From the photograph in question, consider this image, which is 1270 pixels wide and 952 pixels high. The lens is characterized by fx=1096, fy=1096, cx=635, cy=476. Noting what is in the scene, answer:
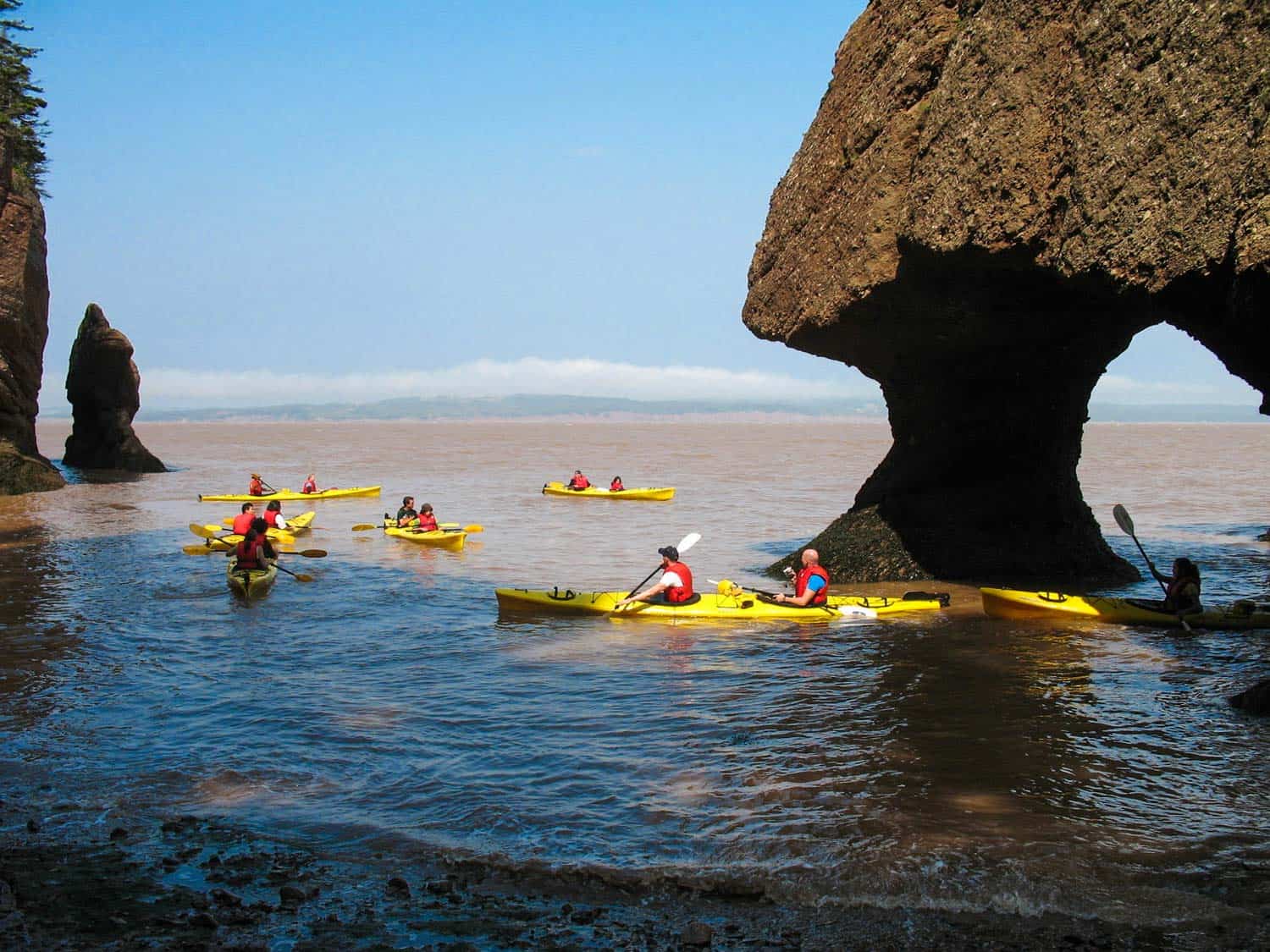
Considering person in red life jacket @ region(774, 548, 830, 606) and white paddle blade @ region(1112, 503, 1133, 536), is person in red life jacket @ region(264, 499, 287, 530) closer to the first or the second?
person in red life jacket @ region(774, 548, 830, 606)

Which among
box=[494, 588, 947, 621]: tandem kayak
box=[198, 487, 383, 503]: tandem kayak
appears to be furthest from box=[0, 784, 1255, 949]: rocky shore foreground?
box=[198, 487, 383, 503]: tandem kayak

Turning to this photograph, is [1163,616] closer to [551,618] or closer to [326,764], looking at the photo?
[551,618]

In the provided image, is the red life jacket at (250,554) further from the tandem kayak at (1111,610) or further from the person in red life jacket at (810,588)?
the tandem kayak at (1111,610)

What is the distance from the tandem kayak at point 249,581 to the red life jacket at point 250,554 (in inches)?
6.0

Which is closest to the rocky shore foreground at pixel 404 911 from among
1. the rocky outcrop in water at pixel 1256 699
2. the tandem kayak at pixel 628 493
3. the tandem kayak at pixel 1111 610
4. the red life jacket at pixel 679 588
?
the rocky outcrop in water at pixel 1256 699

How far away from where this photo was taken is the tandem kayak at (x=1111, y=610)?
1442 cm

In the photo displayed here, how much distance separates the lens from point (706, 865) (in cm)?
689

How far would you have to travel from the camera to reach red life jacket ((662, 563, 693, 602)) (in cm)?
1577

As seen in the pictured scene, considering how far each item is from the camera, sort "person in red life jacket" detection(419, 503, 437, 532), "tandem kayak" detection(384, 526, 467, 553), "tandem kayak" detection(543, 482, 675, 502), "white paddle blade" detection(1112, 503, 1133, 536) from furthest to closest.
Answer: "tandem kayak" detection(543, 482, 675, 502), "person in red life jacket" detection(419, 503, 437, 532), "tandem kayak" detection(384, 526, 467, 553), "white paddle blade" detection(1112, 503, 1133, 536)

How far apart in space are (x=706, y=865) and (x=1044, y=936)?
2020 mm

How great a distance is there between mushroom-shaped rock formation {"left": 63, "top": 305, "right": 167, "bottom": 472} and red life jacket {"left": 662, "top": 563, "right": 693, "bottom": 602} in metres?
37.5

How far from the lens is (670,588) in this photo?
15812mm

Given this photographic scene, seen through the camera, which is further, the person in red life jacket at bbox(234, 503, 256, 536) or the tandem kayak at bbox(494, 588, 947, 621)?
the person in red life jacket at bbox(234, 503, 256, 536)

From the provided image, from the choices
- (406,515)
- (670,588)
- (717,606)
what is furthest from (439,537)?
(717,606)
